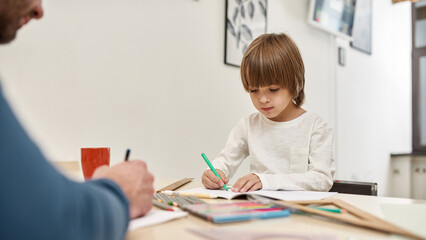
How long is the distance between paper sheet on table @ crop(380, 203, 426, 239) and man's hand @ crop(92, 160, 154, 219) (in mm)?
352

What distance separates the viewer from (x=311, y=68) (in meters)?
2.88

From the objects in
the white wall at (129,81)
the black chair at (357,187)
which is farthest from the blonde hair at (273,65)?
the white wall at (129,81)

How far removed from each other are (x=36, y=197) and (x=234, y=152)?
3.60ft

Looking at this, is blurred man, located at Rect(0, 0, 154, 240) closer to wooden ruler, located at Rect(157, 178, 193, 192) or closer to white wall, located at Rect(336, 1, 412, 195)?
wooden ruler, located at Rect(157, 178, 193, 192)

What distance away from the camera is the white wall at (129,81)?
1.29 metres

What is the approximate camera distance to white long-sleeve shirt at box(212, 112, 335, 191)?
1184mm

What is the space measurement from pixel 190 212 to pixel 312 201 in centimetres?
25

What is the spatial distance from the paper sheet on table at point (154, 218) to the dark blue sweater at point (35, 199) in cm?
16

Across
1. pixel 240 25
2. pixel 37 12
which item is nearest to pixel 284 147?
pixel 37 12

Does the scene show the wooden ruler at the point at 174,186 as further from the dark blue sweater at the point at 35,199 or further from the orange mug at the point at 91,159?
the dark blue sweater at the point at 35,199

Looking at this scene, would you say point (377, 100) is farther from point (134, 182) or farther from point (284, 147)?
point (134, 182)

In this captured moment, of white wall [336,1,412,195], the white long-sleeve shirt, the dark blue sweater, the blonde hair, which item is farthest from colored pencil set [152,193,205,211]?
white wall [336,1,412,195]

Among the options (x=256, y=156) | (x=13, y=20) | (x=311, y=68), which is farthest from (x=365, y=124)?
(x=13, y=20)

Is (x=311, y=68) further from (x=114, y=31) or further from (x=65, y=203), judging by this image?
(x=65, y=203)
